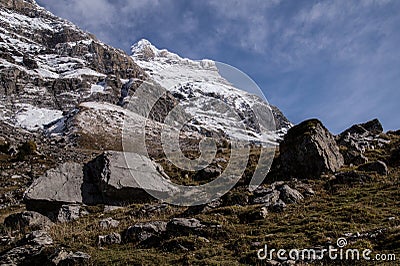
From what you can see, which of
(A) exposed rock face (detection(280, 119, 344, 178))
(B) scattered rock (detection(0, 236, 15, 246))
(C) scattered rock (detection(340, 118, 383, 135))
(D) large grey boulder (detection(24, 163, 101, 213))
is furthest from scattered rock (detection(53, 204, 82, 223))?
(C) scattered rock (detection(340, 118, 383, 135))

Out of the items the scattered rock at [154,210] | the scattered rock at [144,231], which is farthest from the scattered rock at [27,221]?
the scattered rock at [144,231]

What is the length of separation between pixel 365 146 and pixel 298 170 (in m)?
13.2

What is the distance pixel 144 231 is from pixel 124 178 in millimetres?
11406

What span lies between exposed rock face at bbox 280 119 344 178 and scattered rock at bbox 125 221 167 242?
1345 centimetres

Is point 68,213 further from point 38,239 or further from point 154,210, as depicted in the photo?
point 38,239

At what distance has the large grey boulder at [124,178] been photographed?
2623 centimetres

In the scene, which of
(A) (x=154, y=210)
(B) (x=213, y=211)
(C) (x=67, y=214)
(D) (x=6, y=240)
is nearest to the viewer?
(D) (x=6, y=240)


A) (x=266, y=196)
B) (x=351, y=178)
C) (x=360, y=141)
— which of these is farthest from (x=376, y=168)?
(x=360, y=141)

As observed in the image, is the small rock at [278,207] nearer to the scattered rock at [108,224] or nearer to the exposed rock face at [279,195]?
the exposed rock face at [279,195]

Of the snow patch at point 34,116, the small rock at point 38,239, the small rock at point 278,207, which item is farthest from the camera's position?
the snow patch at point 34,116

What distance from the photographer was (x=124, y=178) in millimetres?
26703

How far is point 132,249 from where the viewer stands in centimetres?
1447

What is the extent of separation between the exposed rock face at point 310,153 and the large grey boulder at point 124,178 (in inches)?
389

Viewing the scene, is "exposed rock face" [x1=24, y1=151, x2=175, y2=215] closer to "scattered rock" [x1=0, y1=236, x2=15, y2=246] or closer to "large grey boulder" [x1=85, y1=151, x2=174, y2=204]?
"large grey boulder" [x1=85, y1=151, x2=174, y2=204]
